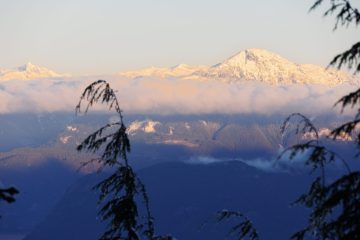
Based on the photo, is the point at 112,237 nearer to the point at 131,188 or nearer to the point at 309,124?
the point at 131,188

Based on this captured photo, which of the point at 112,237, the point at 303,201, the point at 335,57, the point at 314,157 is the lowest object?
the point at 112,237

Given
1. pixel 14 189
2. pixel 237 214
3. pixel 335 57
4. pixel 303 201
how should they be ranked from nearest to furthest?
1. pixel 14 189
2. pixel 335 57
3. pixel 303 201
4. pixel 237 214

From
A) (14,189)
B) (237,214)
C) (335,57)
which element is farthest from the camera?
(237,214)

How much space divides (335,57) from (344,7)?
1.50 metres

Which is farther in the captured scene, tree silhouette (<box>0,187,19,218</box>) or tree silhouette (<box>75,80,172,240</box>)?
tree silhouette (<box>75,80,172,240</box>)

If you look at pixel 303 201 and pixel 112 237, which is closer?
pixel 303 201

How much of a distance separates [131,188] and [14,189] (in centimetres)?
824

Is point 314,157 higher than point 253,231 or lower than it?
higher

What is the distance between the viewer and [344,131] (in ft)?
66.8

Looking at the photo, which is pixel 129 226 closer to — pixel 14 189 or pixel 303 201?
pixel 303 201

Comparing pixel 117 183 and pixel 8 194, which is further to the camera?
pixel 117 183

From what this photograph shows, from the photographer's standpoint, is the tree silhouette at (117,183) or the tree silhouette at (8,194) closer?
the tree silhouette at (8,194)

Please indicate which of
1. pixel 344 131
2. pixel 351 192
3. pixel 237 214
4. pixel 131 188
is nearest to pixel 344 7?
pixel 344 131

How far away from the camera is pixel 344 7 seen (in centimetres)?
2144
